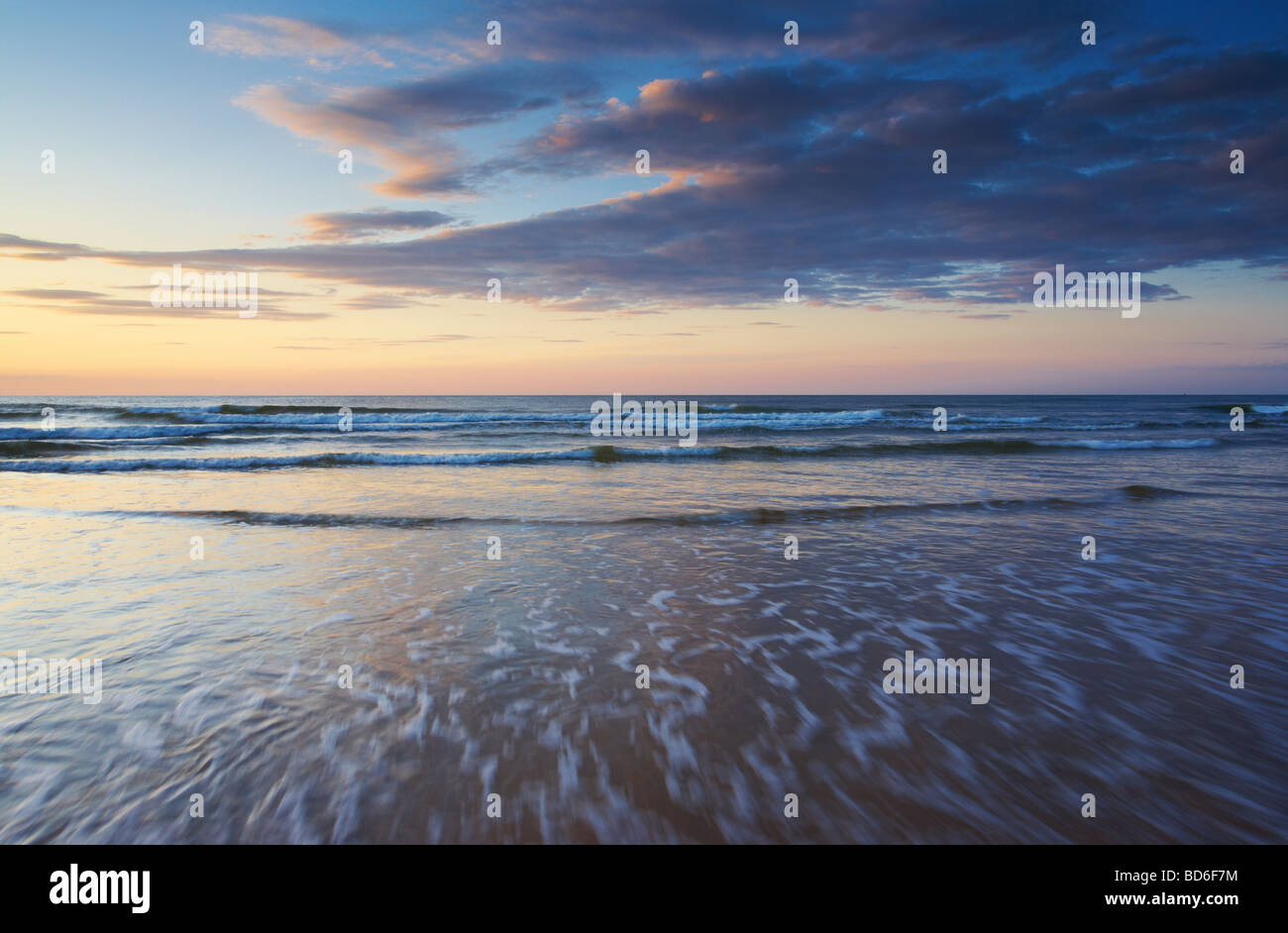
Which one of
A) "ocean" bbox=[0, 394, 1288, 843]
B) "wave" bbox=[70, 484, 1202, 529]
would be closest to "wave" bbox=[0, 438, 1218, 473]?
"ocean" bbox=[0, 394, 1288, 843]

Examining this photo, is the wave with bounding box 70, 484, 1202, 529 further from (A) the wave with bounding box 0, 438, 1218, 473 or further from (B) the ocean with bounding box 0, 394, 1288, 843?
(A) the wave with bounding box 0, 438, 1218, 473

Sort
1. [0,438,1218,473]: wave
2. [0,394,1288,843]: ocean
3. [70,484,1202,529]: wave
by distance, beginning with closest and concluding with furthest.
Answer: [0,394,1288,843]: ocean < [70,484,1202,529]: wave < [0,438,1218,473]: wave

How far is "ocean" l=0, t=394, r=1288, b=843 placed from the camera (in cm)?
288

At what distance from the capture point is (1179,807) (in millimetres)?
2863

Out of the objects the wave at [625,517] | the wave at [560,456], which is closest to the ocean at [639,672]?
the wave at [625,517]

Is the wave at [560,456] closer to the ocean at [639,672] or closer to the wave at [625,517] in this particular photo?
the ocean at [639,672]

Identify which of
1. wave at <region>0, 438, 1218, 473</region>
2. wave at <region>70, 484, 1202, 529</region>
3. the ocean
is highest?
wave at <region>0, 438, 1218, 473</region>

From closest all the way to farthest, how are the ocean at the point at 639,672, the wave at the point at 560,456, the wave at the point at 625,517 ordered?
the ocean at the point at 639,672
the wave at the point at 625,517
the wave at the point at 560,456

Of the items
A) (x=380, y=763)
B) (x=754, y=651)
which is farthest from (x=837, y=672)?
(x=380, y=763)

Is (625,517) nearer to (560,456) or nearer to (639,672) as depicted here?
(639,672)

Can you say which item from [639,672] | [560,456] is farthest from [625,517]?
[560,456]

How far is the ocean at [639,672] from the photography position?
2.88 metres

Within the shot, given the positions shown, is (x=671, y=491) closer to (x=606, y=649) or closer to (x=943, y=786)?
(x=606, y=649)
